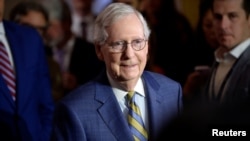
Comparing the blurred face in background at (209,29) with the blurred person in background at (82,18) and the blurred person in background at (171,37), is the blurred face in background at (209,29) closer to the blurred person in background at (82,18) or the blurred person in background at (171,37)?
the blurred person in background at (171,37)

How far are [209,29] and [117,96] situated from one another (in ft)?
1.86

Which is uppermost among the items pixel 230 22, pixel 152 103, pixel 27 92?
pixel 230 22

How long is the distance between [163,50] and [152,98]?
1.73ft

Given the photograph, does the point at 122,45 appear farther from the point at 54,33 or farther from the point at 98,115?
the point at 54,33

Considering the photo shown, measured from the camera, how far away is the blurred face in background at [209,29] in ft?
4.76

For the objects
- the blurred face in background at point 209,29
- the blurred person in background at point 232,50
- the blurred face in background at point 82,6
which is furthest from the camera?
the blurred face in background at point 82,6

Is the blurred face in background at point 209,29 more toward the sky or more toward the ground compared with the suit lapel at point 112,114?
more toward the sky

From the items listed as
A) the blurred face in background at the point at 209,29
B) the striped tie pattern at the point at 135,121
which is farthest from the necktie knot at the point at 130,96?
the blurred face in background at the point at 209,29

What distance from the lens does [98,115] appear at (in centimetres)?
100

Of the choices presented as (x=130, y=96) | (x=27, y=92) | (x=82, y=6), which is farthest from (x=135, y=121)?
(x=82, y=6)

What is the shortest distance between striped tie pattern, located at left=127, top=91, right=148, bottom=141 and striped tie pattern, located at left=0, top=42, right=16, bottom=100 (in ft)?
2.28

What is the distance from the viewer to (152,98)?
1.08 metres

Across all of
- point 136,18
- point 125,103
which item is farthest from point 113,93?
point 136,18

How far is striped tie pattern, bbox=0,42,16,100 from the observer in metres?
1.58
